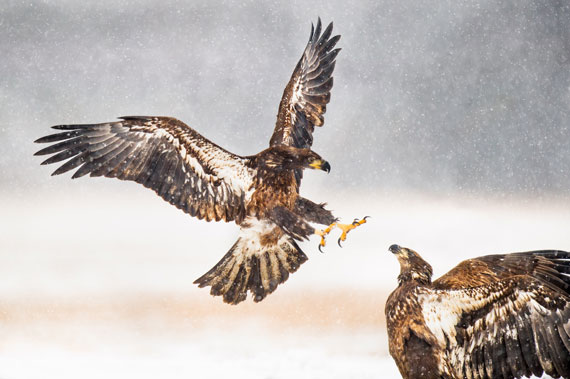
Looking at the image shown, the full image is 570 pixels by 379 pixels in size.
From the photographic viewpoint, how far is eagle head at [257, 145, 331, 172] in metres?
5.02

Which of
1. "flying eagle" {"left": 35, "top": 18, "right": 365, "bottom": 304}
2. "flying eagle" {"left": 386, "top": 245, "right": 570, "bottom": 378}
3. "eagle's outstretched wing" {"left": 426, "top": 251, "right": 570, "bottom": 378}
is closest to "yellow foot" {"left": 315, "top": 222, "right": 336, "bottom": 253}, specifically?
"flying eagle" {"left": 35, "top": 18, "right": 365, "bottom": 304}

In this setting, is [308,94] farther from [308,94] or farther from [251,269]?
[251,269]

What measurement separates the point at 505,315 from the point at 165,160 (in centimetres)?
269

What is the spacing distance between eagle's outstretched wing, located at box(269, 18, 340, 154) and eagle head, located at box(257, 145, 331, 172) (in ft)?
2.46

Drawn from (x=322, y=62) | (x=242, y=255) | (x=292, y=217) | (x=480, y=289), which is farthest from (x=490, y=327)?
(x=322, y=62)

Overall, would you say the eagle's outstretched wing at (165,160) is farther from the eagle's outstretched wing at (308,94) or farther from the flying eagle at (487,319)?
the flying eagle at (487,319)

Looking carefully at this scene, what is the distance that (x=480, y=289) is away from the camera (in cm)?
462

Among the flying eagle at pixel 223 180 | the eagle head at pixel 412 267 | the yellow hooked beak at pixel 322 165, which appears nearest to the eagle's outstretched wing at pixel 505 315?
the eagle head at pixel 412 267

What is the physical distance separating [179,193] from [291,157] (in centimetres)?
90

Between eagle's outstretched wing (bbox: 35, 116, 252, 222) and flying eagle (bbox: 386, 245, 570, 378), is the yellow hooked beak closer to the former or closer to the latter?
eagle's outstretched wing (bbox: 35, 116, 252, 222)

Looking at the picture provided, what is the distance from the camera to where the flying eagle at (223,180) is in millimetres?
5176

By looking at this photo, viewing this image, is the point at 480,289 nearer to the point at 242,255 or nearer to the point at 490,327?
the point at 490,327

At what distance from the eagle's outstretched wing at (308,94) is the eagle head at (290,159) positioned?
2.46ft

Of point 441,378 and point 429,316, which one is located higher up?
point 429,316
